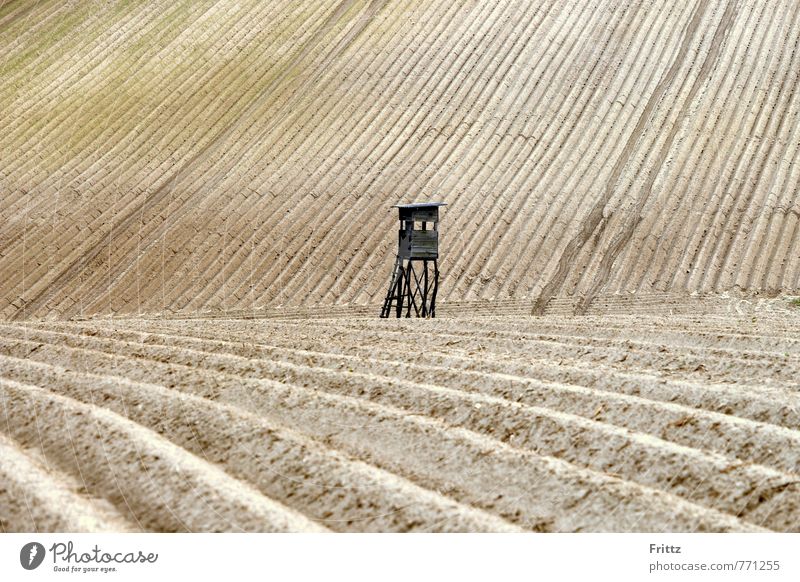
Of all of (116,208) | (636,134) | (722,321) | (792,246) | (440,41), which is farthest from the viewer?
(440,41)

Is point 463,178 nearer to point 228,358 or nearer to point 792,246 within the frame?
point 792,246

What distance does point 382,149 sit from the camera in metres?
20.9

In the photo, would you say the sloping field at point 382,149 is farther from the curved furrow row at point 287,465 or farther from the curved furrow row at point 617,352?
the curved furrow row at point 287,465

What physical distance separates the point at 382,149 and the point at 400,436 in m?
15.3

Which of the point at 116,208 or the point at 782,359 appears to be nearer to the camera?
the point at 782,359

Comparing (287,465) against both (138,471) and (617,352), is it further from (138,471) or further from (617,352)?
(617,352)

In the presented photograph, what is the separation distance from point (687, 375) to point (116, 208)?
14316 mm

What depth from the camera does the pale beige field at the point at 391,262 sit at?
5.36 meters

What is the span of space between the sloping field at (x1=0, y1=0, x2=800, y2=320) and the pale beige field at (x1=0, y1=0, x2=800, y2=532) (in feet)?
0.25

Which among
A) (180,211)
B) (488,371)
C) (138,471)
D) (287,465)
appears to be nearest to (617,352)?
(488,371)

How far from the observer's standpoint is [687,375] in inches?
295

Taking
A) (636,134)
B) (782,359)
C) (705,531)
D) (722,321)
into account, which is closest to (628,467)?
(705,531)

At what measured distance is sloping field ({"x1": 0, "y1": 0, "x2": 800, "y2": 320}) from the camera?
56.4 ft
